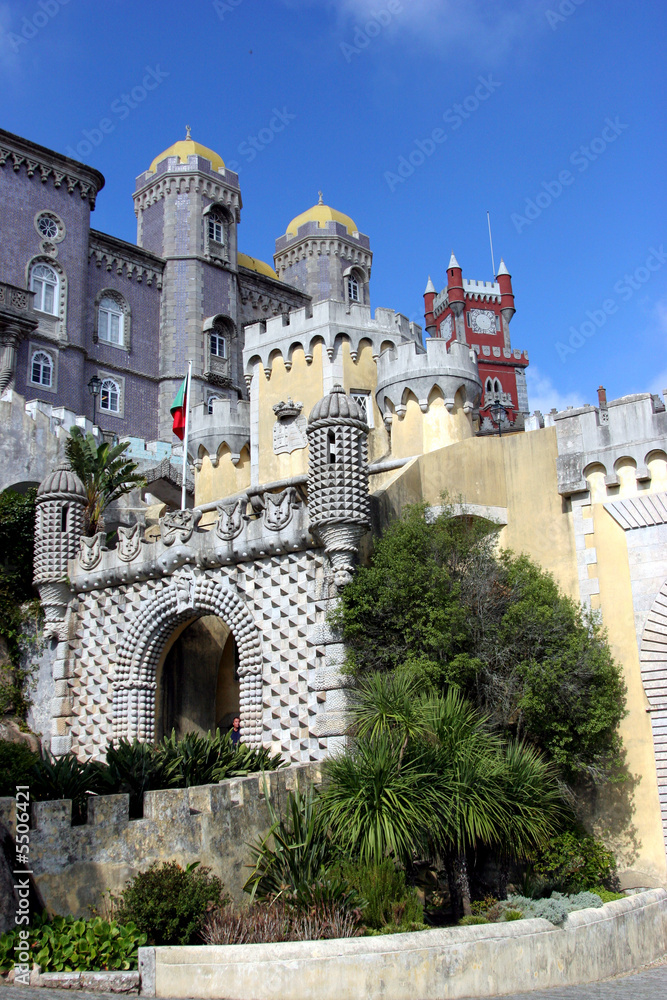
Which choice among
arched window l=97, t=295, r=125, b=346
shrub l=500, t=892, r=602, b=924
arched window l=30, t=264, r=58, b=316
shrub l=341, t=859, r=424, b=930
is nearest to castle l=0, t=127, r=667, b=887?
shrub l=500, t=892, r=602, b=924

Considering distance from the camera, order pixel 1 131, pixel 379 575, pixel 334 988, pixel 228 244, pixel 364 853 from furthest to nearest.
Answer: pixel 228 244 < pixel 1 131 < pixel 379 575 < pixel 364 853 < pixel 334 988

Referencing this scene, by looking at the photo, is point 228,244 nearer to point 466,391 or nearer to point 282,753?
point 466,391

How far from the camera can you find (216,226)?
45625 millimetres

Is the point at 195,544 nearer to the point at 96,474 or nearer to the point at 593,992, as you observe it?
the point at 96,474

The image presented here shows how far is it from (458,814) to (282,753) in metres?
4.97

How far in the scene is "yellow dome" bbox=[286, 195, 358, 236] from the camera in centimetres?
5106

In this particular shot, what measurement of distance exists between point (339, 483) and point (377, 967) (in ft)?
28.8

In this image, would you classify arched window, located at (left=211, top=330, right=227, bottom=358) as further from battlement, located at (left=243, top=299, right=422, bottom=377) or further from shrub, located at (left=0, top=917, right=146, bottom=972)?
shrub, located at (left=0, top=917, right=146, bottom=972)

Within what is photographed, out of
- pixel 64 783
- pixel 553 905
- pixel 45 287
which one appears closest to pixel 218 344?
pixel 45 287

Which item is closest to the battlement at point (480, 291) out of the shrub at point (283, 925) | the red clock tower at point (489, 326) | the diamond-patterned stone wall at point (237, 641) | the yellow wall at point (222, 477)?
the red clock tower at point (489, 326)

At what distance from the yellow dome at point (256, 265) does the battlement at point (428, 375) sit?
26907 mm

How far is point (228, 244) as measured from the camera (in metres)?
45.9

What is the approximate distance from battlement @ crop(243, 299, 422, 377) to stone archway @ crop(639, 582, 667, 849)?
11.7m

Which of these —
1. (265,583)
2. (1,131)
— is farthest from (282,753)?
(1,131)
